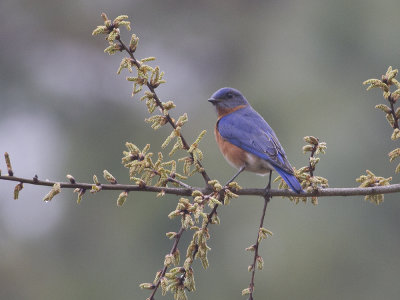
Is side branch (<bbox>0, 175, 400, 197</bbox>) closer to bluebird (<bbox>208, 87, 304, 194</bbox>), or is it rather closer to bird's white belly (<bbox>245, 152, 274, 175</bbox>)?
Answer: bluebird (<bbox>208, 87, 304, 194</bbox>)

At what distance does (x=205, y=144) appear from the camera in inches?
549

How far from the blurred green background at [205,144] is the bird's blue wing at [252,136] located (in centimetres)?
649

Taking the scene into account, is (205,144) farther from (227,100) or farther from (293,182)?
(293,182)

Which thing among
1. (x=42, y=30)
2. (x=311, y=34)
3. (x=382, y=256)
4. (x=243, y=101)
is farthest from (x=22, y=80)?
(x=243, y=101)

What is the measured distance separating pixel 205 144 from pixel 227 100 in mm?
8119

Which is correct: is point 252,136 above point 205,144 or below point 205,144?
below

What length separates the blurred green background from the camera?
12.5m

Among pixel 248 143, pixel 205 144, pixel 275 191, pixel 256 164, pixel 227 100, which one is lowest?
pixel 275 191

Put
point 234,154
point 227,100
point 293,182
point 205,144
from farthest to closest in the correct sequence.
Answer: point 205,144 < point 227,100 < point 234,154 < point 293,182

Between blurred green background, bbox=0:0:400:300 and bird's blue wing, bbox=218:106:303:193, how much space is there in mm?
6492

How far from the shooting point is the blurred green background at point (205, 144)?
12.5 meters

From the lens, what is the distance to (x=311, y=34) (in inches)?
755

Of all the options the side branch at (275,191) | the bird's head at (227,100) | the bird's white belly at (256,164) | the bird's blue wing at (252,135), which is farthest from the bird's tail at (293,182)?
the bird's head at (227,100)

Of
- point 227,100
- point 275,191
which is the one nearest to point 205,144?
point 227,100
